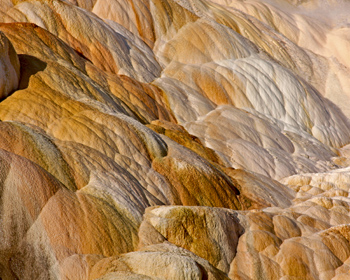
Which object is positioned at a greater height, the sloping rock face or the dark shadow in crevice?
the dark shadow in crevice

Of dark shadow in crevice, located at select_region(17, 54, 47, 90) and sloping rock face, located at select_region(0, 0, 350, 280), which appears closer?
sloping rock face, located at select_region(0, 0, 350, 280)

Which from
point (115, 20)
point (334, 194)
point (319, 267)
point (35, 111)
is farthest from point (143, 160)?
point (115, 20)

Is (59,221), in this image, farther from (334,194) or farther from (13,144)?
(334,194)

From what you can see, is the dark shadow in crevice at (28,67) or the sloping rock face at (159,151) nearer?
the sloping rock face at (159,151)

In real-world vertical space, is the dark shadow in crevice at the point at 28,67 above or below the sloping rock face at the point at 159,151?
above

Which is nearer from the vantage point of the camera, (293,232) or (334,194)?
(293,232)

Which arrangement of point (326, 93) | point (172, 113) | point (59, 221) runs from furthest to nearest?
1. point (326, 93)
2. point (172, 113)
3. point (59, 221)

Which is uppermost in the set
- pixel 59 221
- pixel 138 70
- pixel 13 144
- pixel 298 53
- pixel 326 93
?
pixel 13 144

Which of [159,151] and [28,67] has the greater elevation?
[28,67]
